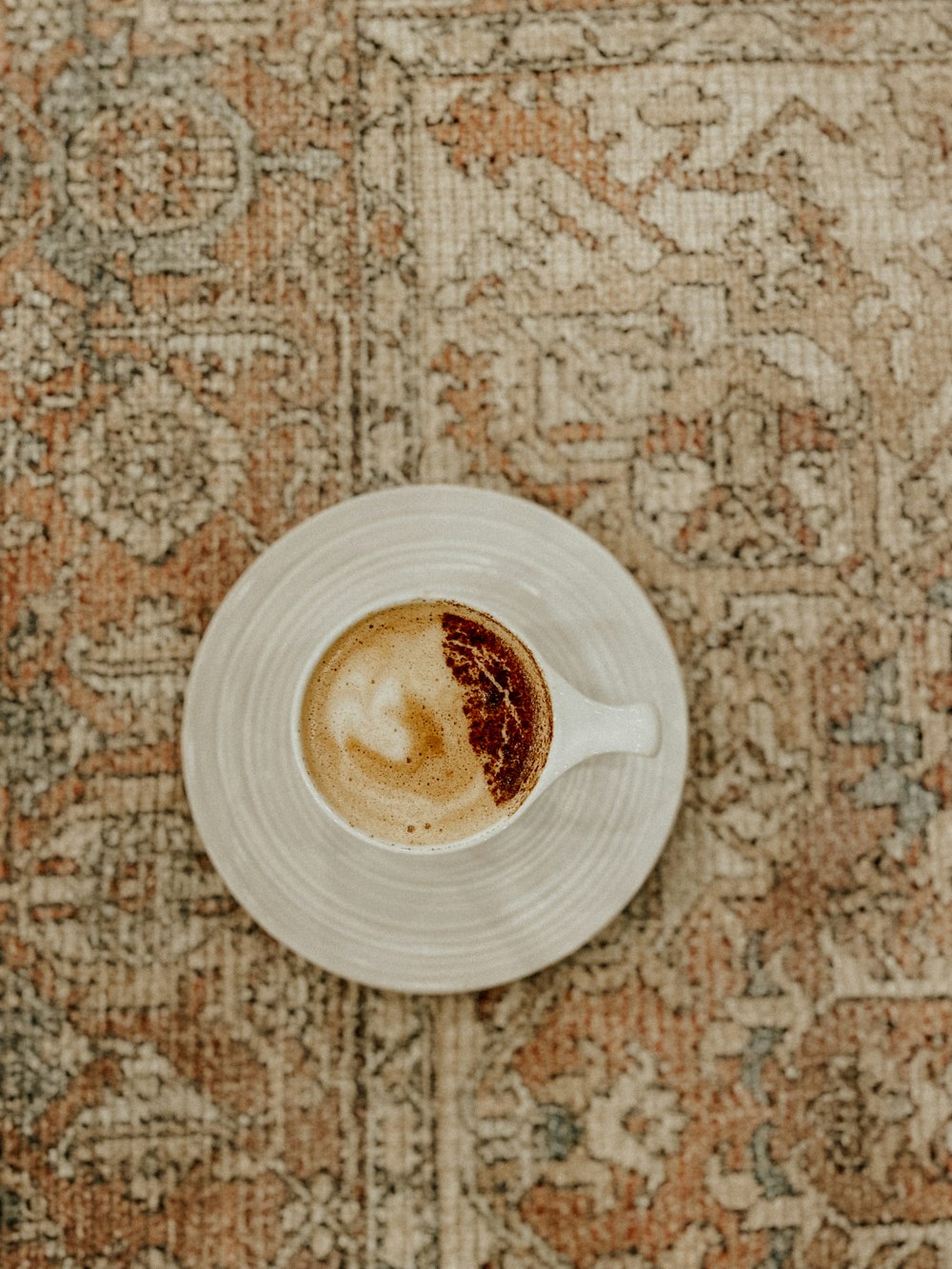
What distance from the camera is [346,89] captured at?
3.32 feet

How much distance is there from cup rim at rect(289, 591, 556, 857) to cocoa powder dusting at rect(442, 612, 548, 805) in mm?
20

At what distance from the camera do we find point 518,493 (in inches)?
38.7

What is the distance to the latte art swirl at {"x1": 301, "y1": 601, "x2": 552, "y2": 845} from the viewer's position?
79 centimetres

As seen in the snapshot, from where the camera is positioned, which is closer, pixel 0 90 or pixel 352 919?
pixel 352 919

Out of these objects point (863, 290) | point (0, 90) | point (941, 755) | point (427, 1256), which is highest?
point (0, 90)

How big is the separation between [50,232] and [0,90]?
136 millimetres

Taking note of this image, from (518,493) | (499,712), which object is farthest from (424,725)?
(518,493)

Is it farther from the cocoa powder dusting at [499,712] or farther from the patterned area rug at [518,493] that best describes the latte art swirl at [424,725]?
the patterned area rug at [518,493]

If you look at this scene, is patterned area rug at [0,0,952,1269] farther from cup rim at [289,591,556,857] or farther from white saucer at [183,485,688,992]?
cup rim at [289,591,556,857]

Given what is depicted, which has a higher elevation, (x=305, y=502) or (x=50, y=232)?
(x=50, y=232)

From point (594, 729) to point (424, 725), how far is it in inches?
→ 4.7

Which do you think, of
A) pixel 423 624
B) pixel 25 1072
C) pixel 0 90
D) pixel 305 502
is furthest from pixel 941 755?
pixel 0 90

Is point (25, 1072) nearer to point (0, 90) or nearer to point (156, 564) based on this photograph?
point (156, 564)

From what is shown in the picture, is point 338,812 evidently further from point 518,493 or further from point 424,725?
point 518,493
